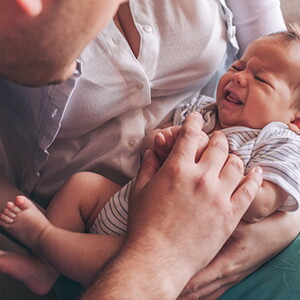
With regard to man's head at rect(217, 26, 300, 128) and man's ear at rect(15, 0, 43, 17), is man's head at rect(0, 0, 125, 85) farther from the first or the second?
man's head at rect(217, 26, 300, 128)

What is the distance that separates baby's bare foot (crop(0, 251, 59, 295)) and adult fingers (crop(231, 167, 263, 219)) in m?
0.35

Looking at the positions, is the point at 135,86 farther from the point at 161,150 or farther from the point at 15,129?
the point at 15,129

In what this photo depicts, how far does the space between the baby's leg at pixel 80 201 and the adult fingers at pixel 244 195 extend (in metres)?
0.27

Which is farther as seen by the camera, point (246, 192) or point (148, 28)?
point (148, 28)

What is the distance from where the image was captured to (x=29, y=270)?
79 cm

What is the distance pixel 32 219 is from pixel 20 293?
22.6 inches

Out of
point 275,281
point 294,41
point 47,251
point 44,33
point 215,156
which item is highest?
point 44,33

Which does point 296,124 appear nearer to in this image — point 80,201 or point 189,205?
point 189,205

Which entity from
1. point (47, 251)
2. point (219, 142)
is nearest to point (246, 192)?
point (219, 142)

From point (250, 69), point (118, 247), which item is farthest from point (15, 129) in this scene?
point (250, 69)

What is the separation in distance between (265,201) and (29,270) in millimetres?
435

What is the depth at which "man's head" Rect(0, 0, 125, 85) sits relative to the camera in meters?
0.50

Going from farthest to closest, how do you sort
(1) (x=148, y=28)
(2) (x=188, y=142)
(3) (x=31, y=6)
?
(1) (x=148, y=28)
(2) (x=188, y=142)
(3) (x=31, y=6)

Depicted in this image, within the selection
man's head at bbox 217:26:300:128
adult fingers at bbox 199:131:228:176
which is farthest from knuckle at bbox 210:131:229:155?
man's head at bbox 217:26:300:128
